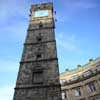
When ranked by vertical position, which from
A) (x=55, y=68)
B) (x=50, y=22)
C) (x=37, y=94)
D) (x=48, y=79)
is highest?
(x=50, y=22)

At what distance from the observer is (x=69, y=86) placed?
29453mm

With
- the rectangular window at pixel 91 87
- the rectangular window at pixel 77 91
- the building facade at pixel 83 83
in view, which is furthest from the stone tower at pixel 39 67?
the rectangular window at pixel 77 91

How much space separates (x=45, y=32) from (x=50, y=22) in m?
2.89

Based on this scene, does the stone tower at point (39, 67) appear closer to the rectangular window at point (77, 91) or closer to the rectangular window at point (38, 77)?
the rectangular window at point (38, 77)

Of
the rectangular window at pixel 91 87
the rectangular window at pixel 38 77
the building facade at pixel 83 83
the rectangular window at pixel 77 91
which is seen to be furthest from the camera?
the rectangular window at pixel 77 91

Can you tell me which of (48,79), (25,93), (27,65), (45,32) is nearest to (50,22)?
(45,32)

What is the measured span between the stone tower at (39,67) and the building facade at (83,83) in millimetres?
12679

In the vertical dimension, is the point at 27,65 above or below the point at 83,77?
below

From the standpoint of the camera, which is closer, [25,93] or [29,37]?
[25,93]

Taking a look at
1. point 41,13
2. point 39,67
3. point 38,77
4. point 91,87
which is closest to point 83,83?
point 91,87

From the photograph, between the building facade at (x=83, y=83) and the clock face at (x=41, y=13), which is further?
the building facade at (x=83, y=83)

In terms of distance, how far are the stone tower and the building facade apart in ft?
41.6

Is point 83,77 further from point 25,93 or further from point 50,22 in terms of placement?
point 25,93

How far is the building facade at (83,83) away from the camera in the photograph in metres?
26.5
